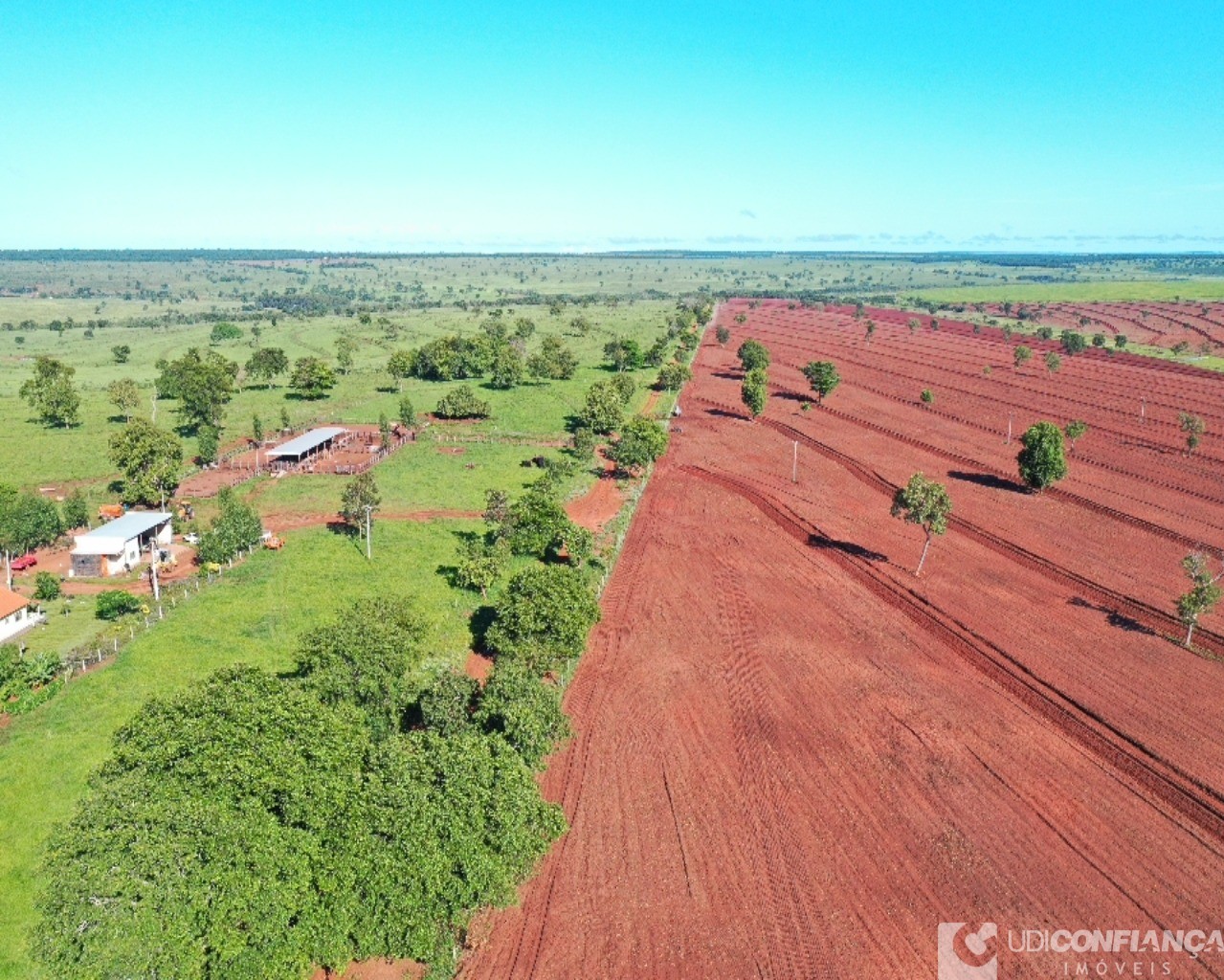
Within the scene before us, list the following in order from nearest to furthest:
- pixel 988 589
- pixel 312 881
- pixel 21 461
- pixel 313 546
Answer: pixel 312 881, pixel 988 589, pixel 313 546, pixel 21 461

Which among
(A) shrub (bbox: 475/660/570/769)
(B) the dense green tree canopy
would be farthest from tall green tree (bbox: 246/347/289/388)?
(A) shrub (bbox: 475/660/570/769)

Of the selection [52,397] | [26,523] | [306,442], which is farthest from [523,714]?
[52,397]

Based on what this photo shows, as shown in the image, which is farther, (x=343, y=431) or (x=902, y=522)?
(x=343, y=431)

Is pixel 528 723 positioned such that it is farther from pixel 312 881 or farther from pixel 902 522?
pixel 902 522

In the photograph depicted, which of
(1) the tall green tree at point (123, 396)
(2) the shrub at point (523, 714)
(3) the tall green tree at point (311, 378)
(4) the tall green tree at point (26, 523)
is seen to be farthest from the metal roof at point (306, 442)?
(2) the shrub at point (523, 714)

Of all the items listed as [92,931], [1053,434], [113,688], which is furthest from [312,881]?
[1053,434]

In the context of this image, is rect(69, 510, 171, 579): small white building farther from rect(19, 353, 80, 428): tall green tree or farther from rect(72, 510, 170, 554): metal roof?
rect(19, 353, 80, 428): tall green tree

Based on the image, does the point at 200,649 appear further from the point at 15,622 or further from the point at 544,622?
the point at 544,622
